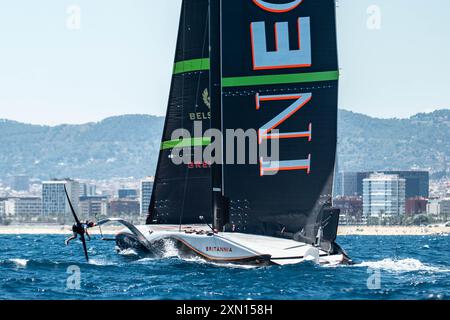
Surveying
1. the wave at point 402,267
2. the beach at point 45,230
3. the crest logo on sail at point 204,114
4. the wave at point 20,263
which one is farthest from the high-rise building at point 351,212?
the wave at point 402,267

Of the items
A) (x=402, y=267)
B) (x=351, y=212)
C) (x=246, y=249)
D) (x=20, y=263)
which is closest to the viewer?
(x=246, y=249)

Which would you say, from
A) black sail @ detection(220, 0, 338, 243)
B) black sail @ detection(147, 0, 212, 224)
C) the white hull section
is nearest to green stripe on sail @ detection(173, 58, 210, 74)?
black sail @ detection(147, 0, 212, 224)

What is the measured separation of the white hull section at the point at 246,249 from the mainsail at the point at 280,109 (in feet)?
2.18

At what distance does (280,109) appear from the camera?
95.8 ft

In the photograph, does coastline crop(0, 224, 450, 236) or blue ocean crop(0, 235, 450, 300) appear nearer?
blue ocean crop(0, 235, 450, 300)

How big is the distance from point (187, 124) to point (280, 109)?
719 cm

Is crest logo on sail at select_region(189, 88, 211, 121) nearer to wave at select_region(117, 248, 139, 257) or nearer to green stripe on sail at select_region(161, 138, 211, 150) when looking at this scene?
green stripe on sail at select_region(161, 138, 211, 150)

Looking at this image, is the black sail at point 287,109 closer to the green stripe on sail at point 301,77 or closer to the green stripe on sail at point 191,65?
the green stripe on sail at point 301,77

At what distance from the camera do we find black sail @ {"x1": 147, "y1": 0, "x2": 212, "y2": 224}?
117ft

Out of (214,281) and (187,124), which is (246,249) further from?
(187,124)

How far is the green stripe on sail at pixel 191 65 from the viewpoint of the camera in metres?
35.8

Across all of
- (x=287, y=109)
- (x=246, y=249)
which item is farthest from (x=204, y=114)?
(x=246, y=249)
